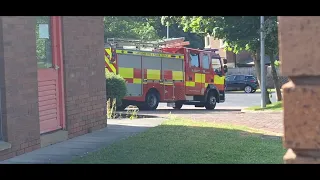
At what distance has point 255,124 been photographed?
13.8m

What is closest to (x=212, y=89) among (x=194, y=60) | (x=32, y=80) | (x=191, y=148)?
(x=194, y=60)

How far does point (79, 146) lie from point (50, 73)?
136cm

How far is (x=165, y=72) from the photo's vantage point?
21.6 m

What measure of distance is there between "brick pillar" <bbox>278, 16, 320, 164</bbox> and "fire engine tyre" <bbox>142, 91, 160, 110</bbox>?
1920 cm

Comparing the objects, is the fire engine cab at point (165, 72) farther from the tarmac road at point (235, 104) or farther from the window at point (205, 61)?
the tarmac road at point (235, 104)

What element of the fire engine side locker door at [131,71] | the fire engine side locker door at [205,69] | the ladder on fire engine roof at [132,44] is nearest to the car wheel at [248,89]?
the fire engine side locker door at [205,69]

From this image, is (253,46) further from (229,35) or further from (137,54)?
(137,54)

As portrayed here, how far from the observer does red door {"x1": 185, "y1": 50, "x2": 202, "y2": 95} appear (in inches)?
882

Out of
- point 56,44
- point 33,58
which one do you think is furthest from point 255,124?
point 33,58

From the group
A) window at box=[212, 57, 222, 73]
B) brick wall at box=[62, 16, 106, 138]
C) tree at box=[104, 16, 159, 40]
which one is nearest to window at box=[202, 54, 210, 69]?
window at box=[212, 57, 222, 73]

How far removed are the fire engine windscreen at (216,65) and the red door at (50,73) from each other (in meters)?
14.8
